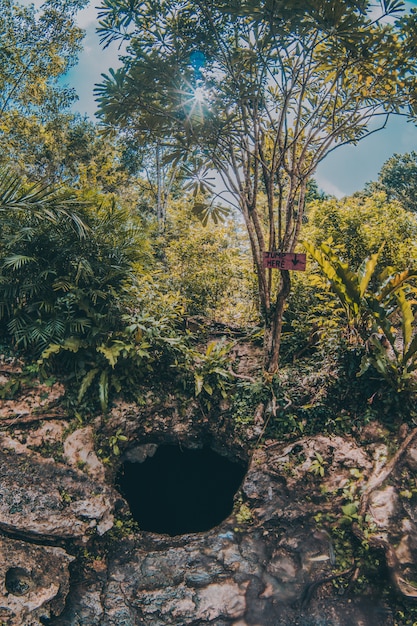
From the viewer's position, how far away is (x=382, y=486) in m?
4.21

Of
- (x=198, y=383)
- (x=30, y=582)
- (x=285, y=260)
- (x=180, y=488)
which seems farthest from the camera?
(x=180, y=488)

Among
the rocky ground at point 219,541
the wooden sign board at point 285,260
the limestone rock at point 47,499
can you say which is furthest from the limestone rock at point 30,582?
the wooden sign board at point 285,260

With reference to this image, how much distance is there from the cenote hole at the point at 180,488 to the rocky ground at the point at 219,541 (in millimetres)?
624

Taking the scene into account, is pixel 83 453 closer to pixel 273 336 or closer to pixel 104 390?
pixel 104 390

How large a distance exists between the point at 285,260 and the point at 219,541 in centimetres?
345

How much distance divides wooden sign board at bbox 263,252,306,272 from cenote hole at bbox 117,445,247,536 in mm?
2913

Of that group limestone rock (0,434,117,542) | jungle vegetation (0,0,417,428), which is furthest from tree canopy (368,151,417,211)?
limestone rock (0,434,117,542)

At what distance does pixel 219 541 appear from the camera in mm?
4320

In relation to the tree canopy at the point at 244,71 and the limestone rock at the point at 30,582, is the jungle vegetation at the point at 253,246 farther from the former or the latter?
the limestone rock at the point at 30,582

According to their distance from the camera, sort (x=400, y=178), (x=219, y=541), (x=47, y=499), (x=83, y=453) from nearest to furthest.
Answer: (x=47, y=499) → (x=219, y=541) → (x=83, y=453) → (x=400, y=178)

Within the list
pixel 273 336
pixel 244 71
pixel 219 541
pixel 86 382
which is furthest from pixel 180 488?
pixel 244 71

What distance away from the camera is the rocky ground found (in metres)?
3.78

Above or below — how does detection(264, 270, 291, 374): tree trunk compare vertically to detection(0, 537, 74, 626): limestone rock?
above

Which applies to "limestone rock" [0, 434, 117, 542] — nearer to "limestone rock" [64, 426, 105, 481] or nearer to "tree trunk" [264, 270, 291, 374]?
"limestone rock" [64, 426, 105, 481]
